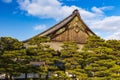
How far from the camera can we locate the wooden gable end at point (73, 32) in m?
24.2

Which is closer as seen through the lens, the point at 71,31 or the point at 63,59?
the point at 63,59

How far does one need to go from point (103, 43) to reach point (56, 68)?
4035 millimetres

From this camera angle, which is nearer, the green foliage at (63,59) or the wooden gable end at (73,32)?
the green foliage at (63,59)

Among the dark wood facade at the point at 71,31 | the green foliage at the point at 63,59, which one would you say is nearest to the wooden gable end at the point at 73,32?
the dark wood facade at the point at 71,31

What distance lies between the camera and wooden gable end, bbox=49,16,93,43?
79.4 ft

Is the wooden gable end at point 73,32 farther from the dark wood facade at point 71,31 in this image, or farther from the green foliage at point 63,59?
the green foliage at point 63,59

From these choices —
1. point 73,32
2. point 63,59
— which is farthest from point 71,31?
point 63,59

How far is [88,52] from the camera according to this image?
2058 centimetres

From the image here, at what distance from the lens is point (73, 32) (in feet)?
81.5

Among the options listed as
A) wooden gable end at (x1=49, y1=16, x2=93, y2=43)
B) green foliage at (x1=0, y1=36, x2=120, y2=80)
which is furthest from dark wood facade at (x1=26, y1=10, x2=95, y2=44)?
green foliage at (x1=0, y1=36, x2=120, y2=80)

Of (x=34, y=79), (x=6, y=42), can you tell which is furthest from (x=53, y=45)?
(x=6, y=42)

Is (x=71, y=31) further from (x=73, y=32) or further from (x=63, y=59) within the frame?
(x=63, y=59)

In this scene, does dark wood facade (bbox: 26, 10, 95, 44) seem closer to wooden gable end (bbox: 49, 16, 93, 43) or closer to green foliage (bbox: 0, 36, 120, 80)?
wooden gable end (bbox: 49, 16, 93, 43)

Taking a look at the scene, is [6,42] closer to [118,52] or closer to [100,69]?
[100,69]
